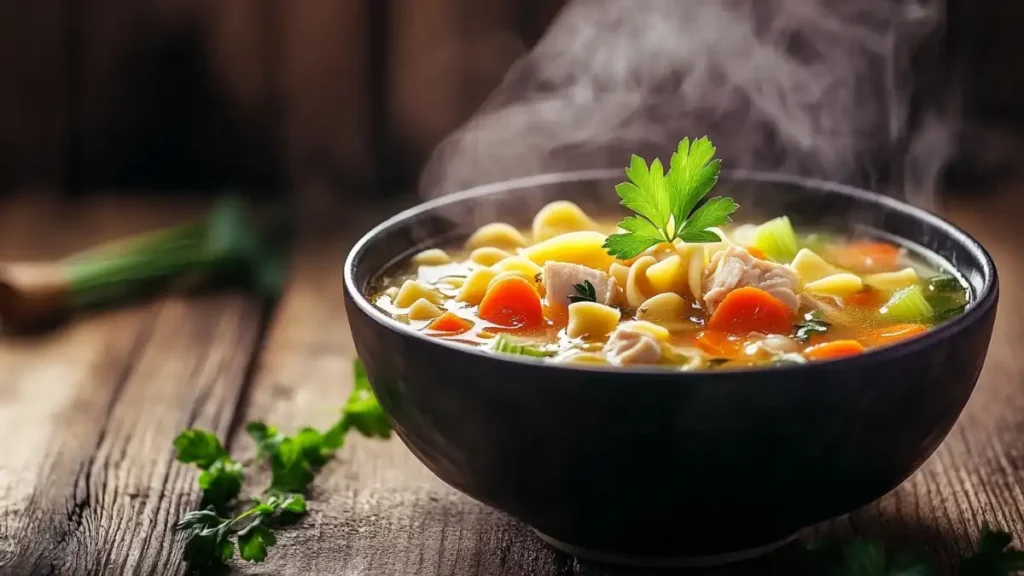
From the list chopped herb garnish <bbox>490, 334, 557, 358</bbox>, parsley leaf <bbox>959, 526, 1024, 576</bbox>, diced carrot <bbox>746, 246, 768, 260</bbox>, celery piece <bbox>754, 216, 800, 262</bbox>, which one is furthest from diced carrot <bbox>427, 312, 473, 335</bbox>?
parsley leaf <bbox>959, 526, 1024, 576</bbox>

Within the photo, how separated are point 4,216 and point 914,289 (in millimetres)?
3356

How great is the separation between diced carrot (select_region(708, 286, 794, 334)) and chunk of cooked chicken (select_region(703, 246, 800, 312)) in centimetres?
3

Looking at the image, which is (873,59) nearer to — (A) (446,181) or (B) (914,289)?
(A) (446,181)

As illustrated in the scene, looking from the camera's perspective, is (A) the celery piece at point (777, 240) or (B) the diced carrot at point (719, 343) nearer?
(B) the diced carrot at point (719, 343)

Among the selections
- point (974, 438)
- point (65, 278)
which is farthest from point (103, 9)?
point (974, 438)

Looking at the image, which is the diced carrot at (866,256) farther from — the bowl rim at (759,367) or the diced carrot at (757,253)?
the diced carrot at (757,253)

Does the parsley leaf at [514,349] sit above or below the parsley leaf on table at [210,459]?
above

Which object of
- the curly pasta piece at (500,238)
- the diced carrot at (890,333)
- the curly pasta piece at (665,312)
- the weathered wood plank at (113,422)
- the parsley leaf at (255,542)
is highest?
the curly pasta piece at (665,312)

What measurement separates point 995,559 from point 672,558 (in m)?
0.51

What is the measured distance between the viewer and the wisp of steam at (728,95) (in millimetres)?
3887

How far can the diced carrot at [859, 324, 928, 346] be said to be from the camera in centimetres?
215

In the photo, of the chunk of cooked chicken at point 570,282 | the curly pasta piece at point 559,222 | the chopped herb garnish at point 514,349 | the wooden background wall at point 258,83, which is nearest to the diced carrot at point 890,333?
the chunk of cooked chicken at point 570,282

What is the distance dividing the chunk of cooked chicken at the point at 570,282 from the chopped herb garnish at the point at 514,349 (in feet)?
0.57

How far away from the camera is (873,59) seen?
4438 millimetres
